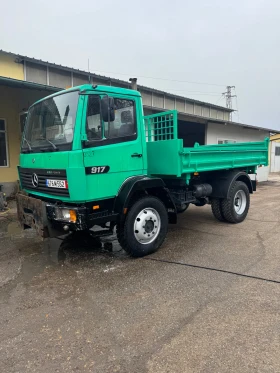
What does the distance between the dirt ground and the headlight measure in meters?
0.80

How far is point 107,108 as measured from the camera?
12.5 feet

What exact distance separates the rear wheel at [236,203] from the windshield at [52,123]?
12.8 ft

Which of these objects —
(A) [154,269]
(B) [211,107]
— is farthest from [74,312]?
(B) [211,107]

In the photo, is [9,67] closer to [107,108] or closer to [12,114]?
[12,114]

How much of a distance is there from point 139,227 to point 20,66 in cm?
909

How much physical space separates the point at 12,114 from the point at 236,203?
8012 millimetres

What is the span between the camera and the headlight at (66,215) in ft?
12.6

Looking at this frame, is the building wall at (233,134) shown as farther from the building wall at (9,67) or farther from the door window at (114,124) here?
the door window at (114,124)

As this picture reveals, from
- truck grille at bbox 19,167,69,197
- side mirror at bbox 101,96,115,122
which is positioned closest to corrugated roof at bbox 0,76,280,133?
truck grille at bbox 19,167,69,197

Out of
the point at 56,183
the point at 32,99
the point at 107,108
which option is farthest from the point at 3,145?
the point at 107,108

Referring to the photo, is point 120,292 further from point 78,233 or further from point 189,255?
point 78,233

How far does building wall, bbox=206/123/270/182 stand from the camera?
589 inches

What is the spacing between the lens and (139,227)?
14.7 ft

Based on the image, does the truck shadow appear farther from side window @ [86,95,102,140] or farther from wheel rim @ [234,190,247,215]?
wheel rim @ [234,190,247,215]
